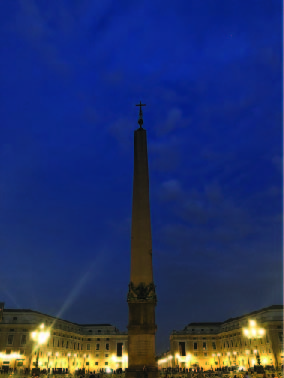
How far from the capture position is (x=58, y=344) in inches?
3147

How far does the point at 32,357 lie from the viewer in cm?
6694

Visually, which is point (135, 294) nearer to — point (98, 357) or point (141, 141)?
point (141, 141)

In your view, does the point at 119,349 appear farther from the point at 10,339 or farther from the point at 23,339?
the point at 10,339

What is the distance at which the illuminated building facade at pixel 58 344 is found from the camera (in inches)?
2643

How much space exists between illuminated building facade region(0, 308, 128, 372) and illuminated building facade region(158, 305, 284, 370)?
17.5 meters

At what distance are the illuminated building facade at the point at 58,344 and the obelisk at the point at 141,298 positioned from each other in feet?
94.1

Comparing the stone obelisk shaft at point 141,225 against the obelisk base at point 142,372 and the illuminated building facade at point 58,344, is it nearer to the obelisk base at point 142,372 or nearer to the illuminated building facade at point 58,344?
the obelisk base at point 142,372

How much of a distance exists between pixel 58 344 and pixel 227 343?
4339 centimetres

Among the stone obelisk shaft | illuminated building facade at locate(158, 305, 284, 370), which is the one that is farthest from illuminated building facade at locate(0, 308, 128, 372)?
the stone obelisk shaft

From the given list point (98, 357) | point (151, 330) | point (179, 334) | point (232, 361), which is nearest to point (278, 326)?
point (232, 361)

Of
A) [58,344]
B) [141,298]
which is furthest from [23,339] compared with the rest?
[141,298]

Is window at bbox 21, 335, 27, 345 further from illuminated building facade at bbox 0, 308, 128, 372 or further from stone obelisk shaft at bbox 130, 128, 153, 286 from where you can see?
stone obelisk shaft at bbox 130, 128, 153, 286

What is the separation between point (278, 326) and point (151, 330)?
58.9 metres

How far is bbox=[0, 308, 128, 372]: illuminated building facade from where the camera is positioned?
6712cm
